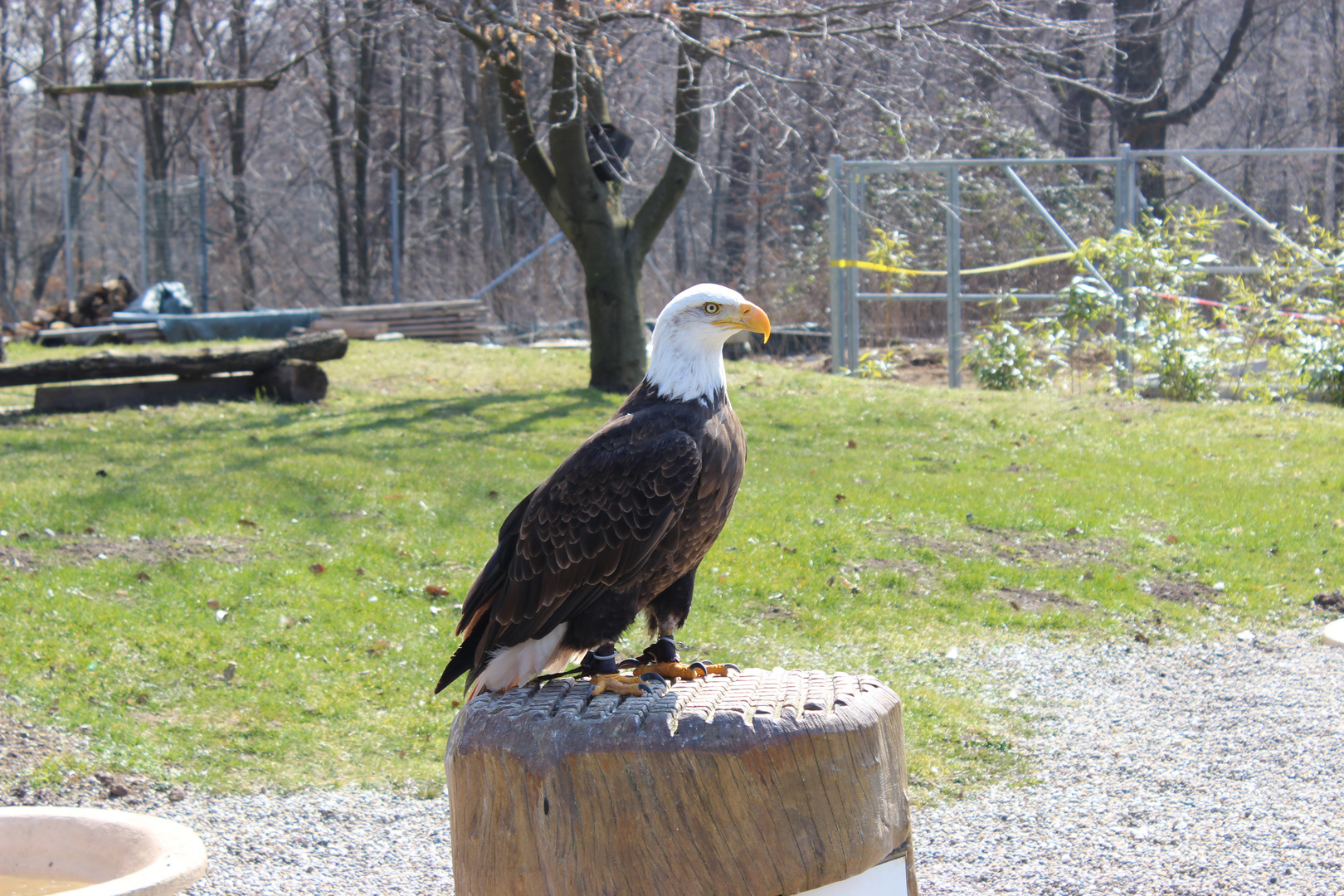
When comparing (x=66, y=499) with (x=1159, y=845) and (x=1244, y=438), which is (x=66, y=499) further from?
(x=1244, y=438)

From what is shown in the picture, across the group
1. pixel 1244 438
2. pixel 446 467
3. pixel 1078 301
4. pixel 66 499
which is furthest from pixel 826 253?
Answer: pixel 66 499

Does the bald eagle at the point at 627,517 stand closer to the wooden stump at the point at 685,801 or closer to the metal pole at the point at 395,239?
the wooden stump at the point at 685,801

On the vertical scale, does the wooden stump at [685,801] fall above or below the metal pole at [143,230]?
below

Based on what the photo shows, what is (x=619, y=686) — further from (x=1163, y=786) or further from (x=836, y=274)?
(x=836, y=274)

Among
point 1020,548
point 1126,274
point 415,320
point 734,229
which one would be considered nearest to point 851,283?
point 1126,274

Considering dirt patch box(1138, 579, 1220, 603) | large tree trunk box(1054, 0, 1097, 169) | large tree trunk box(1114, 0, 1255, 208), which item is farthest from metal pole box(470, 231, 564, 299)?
dirt patch box(1138, 579, 1220, 603)

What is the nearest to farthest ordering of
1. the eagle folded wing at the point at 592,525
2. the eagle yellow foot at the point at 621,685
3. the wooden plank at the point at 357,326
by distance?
the eagle yellow foot at the point at 621,685 < the eagle folded wing at the point at 592,525 < the wooden plank at the point at 357,326

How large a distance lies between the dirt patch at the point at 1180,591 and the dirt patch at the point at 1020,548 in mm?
258

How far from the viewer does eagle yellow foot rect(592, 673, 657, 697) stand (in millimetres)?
2916

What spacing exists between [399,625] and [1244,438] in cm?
788

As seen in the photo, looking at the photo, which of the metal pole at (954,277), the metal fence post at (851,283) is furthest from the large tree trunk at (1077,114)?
the metal pole at (954,277)

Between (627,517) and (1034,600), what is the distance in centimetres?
419

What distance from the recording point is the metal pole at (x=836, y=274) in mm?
14047

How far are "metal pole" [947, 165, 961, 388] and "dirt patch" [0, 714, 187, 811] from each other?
10.7 m
